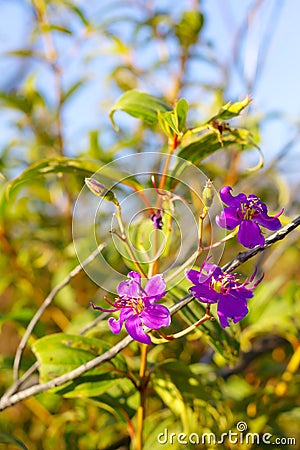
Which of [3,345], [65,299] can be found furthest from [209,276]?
[3,345]

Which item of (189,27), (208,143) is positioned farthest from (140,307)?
(189,27)

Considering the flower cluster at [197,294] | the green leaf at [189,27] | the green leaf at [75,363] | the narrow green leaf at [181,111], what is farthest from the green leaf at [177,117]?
the green leaf at [189,27]

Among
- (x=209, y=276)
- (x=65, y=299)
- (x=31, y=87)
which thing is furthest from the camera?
(x=31, y=87)

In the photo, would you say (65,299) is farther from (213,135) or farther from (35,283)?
(213,135)

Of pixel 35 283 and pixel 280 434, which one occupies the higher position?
pixel 35 283

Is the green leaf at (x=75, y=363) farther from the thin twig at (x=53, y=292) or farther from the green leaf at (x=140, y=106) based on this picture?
the green leaf at (x=140, y=106)

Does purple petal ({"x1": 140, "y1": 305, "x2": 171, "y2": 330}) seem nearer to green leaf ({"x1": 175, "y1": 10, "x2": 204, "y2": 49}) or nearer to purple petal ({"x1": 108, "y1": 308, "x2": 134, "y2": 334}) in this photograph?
purple petal ({"x1": 108, "y1": 308, "x2": 134, "y2": 334})

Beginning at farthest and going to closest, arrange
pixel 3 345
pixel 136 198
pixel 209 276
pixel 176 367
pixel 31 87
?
1. pixel 3 345
2. pixel 31 87
3. pixel 176 367
4. pixel 136 198
5. pixel 209 276
